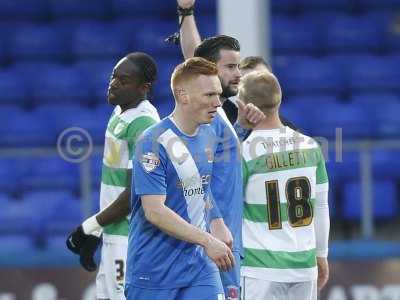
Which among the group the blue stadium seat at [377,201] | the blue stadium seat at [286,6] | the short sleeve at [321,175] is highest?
the blue stadium seat at [286,6]

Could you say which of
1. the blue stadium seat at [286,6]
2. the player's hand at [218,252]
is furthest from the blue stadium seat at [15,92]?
the player's hand at [218,252]

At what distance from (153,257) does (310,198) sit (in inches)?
47.5

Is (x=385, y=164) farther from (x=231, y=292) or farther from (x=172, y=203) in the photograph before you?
(x=172, y=203)

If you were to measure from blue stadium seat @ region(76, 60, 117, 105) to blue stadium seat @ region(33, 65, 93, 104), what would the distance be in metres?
0.06

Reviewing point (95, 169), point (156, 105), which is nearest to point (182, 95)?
point (95, 169)

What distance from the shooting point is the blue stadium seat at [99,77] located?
484 inches

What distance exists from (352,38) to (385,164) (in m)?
2.96

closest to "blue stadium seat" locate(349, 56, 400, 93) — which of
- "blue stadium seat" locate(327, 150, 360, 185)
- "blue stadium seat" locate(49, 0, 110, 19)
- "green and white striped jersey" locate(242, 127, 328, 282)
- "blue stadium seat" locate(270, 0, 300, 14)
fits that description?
"blue stadium seat" locate(270, 0, 300, 14)

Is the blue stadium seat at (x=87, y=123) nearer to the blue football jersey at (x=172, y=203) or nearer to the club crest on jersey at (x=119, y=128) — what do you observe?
the club crest on jersey at (x=119, y=128)

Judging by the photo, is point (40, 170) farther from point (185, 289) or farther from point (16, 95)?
point (185, 289)

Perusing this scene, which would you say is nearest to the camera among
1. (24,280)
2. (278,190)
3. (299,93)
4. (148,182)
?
(148,182)

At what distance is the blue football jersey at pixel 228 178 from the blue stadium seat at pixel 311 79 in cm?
633

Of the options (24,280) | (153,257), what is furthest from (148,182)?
(24,280)

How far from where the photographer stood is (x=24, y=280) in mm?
9422
